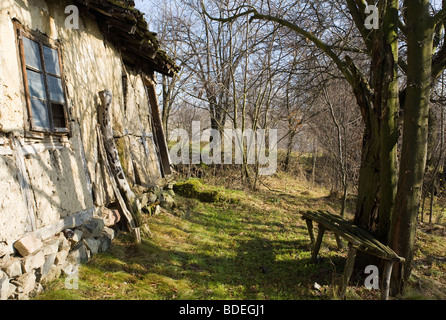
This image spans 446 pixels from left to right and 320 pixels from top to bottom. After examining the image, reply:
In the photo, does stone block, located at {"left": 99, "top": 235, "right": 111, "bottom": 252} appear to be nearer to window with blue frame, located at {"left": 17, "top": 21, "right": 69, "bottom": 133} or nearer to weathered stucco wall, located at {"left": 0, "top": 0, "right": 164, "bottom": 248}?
weathered stucco wall, located at {"left": 0, "top": 0, "right": 164, "bottom": 248}

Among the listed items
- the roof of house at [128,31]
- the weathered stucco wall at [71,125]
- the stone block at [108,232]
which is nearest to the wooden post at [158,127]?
the roof of house at [128,31]

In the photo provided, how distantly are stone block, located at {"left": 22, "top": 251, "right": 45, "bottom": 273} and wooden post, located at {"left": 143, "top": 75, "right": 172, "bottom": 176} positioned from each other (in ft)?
16.6

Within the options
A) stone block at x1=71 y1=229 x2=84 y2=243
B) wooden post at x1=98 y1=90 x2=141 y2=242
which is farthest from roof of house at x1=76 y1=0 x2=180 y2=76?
stone block at x1=71 y1=229 x2=84 y2=243

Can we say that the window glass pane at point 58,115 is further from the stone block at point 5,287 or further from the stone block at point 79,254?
the stone block at point 5,287

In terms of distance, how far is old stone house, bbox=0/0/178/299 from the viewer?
2.63 m

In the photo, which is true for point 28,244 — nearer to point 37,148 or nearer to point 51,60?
point 37,148

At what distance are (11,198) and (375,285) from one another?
4744mm

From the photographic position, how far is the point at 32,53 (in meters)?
3.11

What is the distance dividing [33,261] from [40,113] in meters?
1.69

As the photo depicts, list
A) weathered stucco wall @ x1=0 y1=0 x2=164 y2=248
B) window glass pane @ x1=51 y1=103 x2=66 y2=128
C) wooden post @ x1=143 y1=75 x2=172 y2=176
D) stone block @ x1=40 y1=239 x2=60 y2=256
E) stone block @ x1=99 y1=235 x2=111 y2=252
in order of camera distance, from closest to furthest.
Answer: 1. weathered stucco wall @ x1=0 y1=0 x2=164 y2=248
2. stone block @ x1=40 y1=239 x2=60 y2=256
3. window glass pane @ x1=51 y1=103 x2=66 y2=128
4. stone block @ x1=99 y1=235 x2=111 y2=252
5. wooden post @ x1=143 y1=75 x2=172 y2=176

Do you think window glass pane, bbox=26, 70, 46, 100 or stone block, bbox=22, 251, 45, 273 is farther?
window glass pane, bbox=26, 70, 46, 100

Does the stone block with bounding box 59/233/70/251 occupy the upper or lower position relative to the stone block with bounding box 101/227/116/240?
upper

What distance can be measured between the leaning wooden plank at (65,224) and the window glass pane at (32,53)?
6.19 feet

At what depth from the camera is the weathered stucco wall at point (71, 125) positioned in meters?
2.65
